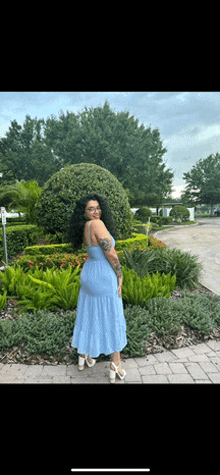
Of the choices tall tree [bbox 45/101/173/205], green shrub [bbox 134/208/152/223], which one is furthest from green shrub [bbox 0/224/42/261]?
green shrub [bbox 134/208/152/223]

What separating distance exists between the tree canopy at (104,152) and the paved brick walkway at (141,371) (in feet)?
61.4

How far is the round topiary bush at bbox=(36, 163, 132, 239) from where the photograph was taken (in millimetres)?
6496

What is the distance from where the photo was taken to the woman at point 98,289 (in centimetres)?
234

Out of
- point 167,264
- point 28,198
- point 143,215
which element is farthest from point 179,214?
point 167,264

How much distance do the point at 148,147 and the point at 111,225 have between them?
70.4ft

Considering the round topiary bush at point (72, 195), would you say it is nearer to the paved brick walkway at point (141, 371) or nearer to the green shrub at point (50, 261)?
the green shrub at point (50, 261)

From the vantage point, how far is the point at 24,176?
2330 cm

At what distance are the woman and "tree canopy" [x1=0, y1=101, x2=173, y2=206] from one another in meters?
18.8

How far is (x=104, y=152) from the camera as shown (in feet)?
68.2

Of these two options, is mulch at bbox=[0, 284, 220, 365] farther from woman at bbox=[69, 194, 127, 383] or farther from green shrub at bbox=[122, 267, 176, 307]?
green shrub at bbox=[122, 267, 176, 307]

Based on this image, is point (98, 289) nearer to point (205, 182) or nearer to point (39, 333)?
point (39, 333)

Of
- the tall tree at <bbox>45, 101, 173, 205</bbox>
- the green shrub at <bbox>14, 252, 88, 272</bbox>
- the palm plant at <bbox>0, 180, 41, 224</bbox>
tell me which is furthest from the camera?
the tall tree at <bbox>45, 101, 173, 205</bbox>

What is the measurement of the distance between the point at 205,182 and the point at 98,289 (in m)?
38.7

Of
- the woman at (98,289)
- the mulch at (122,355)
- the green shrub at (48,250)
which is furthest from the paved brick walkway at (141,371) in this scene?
the green shrub at (48,250)
